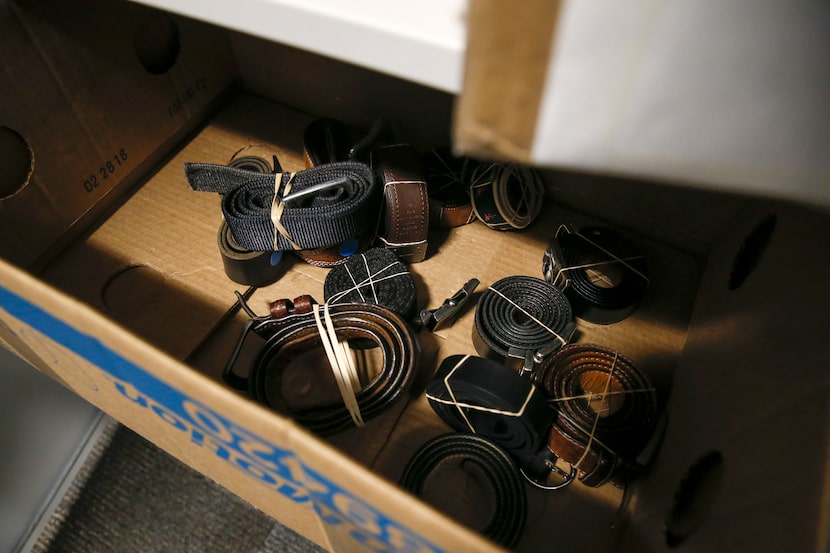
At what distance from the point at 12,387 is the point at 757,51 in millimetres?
1109

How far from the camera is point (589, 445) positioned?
0.61 meters

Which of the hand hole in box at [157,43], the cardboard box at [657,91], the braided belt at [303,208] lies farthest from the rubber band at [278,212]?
the cardboard box at [657,91]

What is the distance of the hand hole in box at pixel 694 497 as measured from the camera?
458 millimetres

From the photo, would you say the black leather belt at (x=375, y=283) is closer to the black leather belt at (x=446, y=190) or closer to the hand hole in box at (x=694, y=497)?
the black leather belt at (x=446, y=190)

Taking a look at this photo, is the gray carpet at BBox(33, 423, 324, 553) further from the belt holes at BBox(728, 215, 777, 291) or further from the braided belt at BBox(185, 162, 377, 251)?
the belt holes at BBox(728, 215, 777, 291)

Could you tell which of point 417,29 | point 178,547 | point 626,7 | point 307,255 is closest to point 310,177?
point 307,255

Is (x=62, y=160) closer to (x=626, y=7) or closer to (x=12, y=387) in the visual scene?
(x=12, y=387)

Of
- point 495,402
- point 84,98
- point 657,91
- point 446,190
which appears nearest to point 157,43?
point 84,98

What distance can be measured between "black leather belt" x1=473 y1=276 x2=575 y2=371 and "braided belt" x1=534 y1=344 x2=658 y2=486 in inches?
1.0

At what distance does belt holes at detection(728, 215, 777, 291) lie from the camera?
595mm

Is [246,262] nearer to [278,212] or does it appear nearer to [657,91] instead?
[278,212]

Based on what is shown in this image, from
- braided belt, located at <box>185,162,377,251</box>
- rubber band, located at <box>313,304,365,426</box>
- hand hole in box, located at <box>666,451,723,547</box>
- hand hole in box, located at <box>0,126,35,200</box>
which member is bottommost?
rubber band, located at <box>313,304,365,426</box>

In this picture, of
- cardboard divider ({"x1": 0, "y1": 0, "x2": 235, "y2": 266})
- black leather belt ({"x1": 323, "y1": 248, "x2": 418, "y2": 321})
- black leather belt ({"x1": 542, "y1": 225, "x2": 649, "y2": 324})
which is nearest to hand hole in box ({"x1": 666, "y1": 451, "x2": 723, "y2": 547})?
black leather belt ({"x1": 542, "y1": 225, "x2": 649, "y2": 324})

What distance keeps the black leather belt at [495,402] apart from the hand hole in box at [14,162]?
60cm
